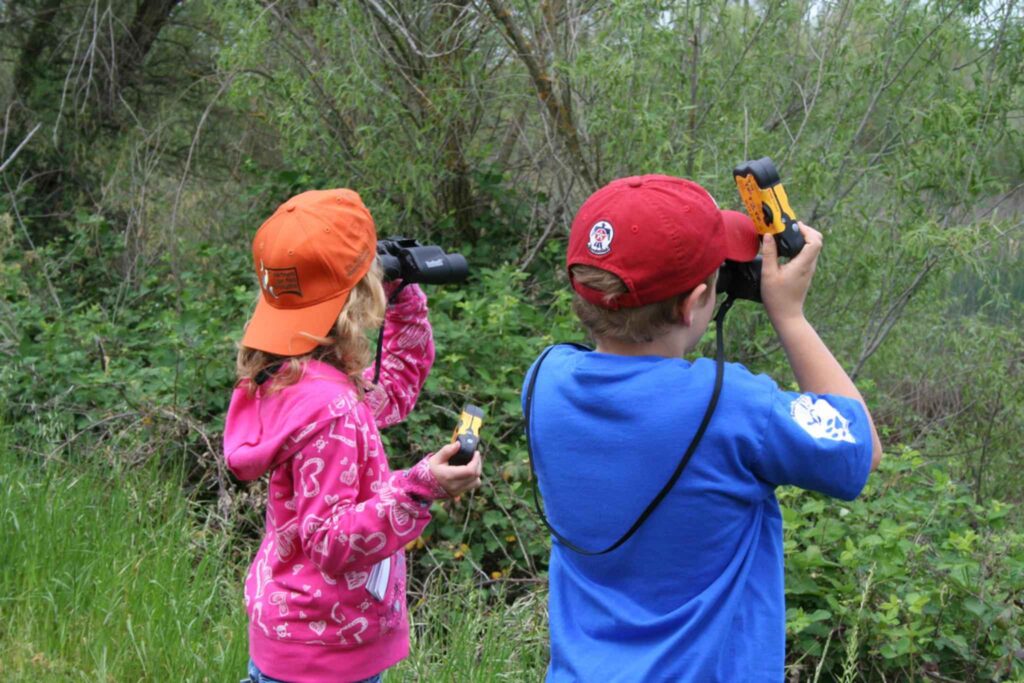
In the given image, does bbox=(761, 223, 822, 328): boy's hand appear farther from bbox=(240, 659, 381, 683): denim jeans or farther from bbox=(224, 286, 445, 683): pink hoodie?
bbox=(240, 659, 381, 683): denim jeans

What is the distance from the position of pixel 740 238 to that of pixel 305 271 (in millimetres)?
976

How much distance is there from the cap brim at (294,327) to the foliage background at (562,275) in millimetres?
1443

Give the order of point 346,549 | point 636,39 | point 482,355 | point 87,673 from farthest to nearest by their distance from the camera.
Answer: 1. point 482,355
2. point 636,39
3. point 87,673
4. point 346,549

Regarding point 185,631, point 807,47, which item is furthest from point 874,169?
point 185,631

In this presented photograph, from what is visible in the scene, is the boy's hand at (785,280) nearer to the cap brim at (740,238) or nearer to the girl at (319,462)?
the cap brim at (740,238)

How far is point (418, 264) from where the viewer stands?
8.68 feet

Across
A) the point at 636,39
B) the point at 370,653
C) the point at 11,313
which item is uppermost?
the point at 636,39

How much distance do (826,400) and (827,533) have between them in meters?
2.31

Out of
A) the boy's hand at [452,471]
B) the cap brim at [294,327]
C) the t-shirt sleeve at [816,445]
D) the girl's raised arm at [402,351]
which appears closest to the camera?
the t-shirt sleeve at [816,445]

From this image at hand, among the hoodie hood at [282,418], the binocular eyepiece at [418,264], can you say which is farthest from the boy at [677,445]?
the binocular eyepiece at [418,264]

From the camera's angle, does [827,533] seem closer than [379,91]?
Yes

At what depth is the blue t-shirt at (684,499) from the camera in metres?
1.75

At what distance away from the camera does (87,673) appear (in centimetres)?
346

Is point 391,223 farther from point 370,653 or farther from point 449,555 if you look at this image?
point 370,653
